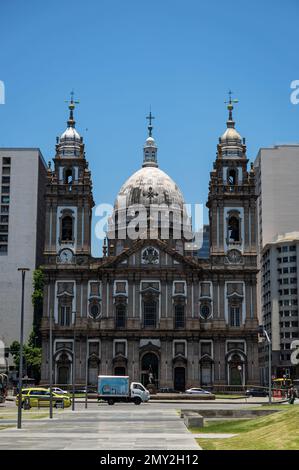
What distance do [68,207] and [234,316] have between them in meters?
21.9

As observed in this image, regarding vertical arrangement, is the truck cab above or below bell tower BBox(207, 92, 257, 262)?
below

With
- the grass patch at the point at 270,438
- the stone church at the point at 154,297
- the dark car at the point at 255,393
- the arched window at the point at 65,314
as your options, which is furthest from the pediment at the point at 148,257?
the grass patch at the point at 270,438

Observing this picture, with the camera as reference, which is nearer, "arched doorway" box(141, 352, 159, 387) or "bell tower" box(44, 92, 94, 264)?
"arched doorway" box(141, 352, 159, 387)

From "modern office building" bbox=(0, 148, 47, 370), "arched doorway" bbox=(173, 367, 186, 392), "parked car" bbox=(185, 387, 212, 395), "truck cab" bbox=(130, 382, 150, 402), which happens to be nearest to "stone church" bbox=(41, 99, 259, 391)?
"arched doorway" bbox=(173, 367, 186, 392)

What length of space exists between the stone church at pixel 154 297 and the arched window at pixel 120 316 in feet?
0.35

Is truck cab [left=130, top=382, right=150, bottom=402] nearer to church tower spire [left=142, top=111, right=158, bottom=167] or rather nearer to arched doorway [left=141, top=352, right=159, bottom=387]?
arched doorway [left=141, top=352, right=159, bottom=387]

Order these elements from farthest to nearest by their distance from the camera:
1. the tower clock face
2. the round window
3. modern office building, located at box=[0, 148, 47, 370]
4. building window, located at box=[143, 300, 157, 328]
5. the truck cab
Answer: modern office building, located at box=[0, 148, 47, 370] → the tower clock face → the round window → building window, located at box=[143, 300, 157, 328] → the truck cab

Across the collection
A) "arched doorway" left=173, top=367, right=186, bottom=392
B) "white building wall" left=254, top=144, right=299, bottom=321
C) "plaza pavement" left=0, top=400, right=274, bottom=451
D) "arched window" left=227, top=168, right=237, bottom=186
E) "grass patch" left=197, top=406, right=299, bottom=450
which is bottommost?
"plaza pavement" left=0, top=400, right=274, bottom=451

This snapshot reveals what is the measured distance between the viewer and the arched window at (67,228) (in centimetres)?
9262

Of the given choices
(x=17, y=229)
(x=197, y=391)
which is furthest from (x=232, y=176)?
(x=17, y=229)

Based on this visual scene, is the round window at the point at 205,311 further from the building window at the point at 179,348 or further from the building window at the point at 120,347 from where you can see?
the building window at the point at 120,347

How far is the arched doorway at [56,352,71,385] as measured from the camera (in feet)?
292

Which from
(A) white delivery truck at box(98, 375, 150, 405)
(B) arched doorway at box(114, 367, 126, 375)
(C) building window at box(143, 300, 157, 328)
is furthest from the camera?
(C) building window at box(143, 300, 157, 328)
